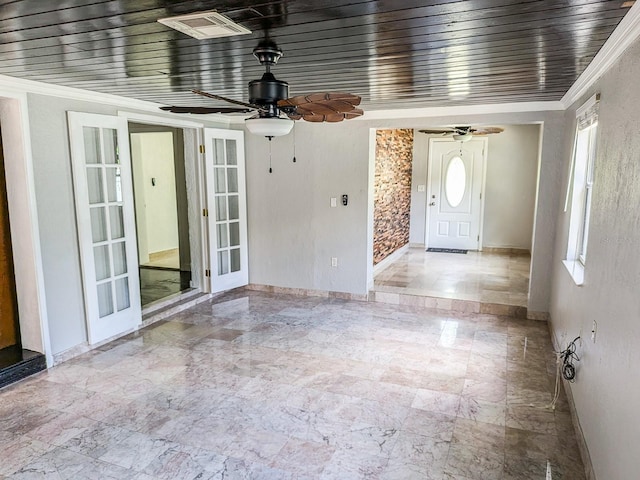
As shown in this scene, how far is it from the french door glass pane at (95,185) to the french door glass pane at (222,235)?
175 cm

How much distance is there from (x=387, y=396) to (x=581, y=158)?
8.40ft

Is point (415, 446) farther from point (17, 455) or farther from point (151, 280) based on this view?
point (151, 280)

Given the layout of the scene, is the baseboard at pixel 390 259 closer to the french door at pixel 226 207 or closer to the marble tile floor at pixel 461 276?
the marble tile floor at pixel 461 276

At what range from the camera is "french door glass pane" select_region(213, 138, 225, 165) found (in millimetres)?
5582

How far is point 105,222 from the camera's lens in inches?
165

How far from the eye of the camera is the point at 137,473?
7.91ft

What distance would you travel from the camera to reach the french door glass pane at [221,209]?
5680 mm

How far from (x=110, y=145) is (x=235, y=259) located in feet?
7.63

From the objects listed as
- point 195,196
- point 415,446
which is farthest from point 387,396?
point 195,196

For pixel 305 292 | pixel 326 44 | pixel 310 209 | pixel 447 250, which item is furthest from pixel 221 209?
pixel 447 250

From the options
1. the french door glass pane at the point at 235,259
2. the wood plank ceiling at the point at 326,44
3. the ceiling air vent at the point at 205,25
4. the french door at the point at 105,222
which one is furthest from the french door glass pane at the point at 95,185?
the ceiling air vent at the point at 205,25

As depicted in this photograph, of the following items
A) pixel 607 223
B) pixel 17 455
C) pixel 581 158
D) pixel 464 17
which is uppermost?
pixel 464 17

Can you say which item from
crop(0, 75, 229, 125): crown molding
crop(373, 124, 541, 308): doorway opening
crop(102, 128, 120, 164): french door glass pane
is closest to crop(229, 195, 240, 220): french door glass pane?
crop(0, 75, 229, 125): crown molding

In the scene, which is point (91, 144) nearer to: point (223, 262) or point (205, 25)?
point (223, 262)
